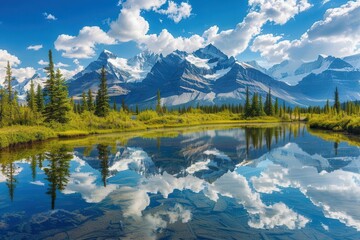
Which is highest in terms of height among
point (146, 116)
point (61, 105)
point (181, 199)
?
point (61, 105)

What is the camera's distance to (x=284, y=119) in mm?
135500

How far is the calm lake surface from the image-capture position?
10.9 metres

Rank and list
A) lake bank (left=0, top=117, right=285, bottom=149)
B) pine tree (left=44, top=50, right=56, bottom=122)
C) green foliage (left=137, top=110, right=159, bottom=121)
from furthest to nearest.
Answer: green foliage (left=137, top=110, right=159, bottom=121) < pine tree (left=44, top=50, right=56, bottom=122) < lake bank (left=0, top=117, right=285, bottom=149)

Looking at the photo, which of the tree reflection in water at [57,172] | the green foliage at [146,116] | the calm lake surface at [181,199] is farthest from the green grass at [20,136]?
the green foliage at [146,116]

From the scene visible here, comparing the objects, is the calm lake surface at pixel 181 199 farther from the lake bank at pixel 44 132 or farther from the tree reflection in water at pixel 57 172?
the lake bank at pixel 44 132

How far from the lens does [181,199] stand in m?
14.7

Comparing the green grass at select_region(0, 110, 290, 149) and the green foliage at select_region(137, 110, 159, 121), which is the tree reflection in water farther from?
the green foliage at select_region(137, 110, 159, 121)

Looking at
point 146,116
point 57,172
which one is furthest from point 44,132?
point 146,116

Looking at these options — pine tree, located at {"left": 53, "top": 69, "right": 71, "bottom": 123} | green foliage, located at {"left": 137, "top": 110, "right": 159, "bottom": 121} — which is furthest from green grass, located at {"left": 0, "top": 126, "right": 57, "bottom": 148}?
green foliage, located at {"left": 137, "top": 110, "right": 159, "bottom": 121}

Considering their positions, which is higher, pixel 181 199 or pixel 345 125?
pixel 345 125

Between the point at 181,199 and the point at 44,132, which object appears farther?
the point at 44,132

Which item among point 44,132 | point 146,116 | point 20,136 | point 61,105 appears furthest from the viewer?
point 146,116

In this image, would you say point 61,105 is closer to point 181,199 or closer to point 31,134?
point 31,134

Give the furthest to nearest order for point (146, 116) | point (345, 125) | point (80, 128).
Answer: point (146, 116) < point (80, 128) < point (345, 125)
